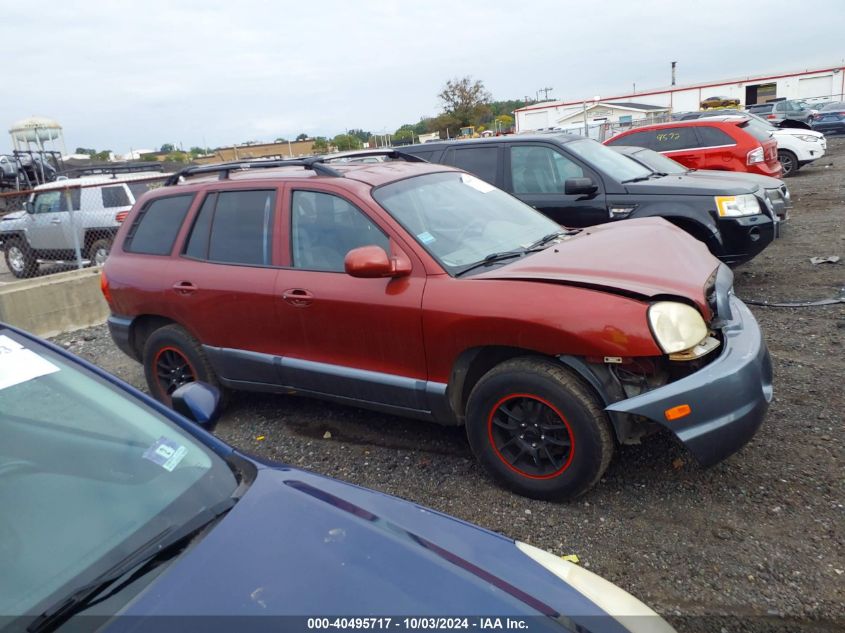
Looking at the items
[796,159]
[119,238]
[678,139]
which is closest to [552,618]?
[119,238]

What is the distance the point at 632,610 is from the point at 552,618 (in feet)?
1.02

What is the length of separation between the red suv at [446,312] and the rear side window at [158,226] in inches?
0.6

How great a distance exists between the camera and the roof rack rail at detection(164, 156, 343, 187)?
4270 millimetres

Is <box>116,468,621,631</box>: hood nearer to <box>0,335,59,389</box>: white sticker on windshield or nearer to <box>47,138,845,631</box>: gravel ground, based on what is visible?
<box>0,335,59,389</box>: white sticker on windshield

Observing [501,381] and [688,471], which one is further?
[688,471]

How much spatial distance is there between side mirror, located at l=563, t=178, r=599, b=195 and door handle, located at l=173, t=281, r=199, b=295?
147 inches

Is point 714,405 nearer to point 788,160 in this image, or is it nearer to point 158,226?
point 158,226

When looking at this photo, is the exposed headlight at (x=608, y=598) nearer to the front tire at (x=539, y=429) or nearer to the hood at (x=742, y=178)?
the front tire at (x=539, y=429)

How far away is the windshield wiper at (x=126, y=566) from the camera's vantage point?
4.84 ft

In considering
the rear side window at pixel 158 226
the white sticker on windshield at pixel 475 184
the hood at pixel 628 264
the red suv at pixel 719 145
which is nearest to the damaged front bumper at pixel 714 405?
the hood at pixel 628 264

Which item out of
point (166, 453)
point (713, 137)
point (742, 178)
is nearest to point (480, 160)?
point (742, 178)

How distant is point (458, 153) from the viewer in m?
7.39

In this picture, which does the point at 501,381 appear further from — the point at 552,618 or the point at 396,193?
the point at 552,618

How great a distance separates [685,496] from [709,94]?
161ft
